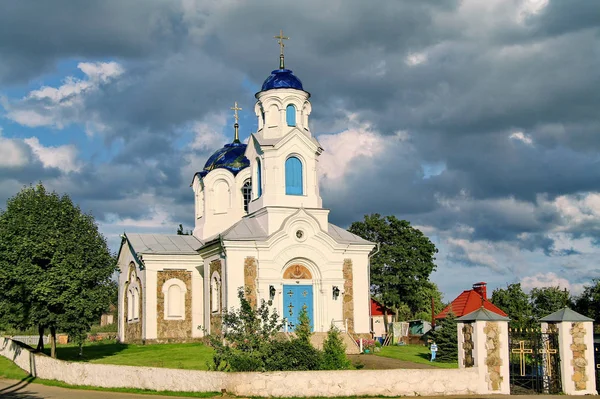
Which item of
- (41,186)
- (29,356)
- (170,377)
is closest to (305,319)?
(170,377)

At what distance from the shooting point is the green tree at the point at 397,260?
54.9 meters

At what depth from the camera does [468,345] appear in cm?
2266

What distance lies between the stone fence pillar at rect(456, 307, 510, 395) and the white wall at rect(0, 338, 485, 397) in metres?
0.33

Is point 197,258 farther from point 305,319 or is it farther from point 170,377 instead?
point 170,377

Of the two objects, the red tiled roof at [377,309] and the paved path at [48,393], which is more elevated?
the red tiled roof at [377,309]

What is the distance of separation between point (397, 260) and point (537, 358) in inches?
1269

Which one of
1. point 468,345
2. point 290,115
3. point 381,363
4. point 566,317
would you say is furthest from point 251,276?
point 566,317

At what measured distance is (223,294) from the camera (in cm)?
3394

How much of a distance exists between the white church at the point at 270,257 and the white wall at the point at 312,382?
980 cm

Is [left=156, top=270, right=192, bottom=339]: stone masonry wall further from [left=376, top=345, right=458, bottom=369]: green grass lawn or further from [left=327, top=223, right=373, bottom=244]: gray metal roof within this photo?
[left=376, top=345, right=458, bottom=369]: green grass lawn

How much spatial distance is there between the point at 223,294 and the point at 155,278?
22.1 ft

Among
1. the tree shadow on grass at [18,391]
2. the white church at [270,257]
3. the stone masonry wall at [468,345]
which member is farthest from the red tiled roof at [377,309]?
the stone masonry wall at [468,345]

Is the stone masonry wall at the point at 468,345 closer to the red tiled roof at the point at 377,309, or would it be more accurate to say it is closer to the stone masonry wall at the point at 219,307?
the stone masonry wall at the point at 219,307

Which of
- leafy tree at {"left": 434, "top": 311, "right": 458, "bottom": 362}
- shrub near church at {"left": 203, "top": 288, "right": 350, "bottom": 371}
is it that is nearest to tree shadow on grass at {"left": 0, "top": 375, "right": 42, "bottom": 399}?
shrub near church at {"left": 203, "top": 288, "right": 350, "bottom": 371}
